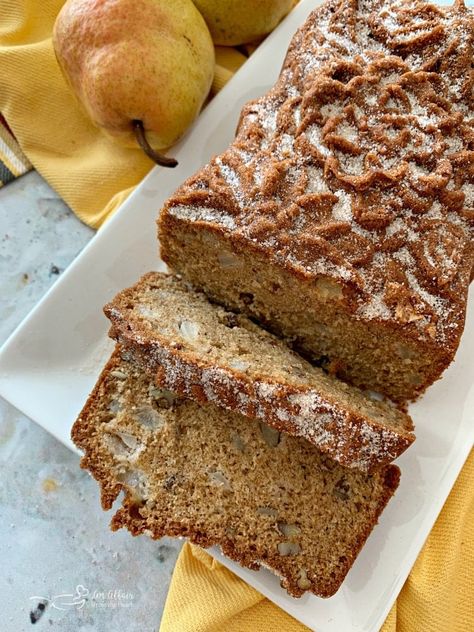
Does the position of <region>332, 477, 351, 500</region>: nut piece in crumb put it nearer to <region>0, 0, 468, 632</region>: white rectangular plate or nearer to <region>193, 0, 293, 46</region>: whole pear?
<region>0, 0, 468, 632</region>: white rectangular plate

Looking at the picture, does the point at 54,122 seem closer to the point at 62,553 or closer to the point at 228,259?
the point at 228,259

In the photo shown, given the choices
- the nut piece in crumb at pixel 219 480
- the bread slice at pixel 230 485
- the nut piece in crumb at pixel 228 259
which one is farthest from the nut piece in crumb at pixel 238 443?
the nut piece in crumb at pixel 228 259

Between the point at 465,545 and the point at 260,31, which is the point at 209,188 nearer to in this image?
the point at 260,31

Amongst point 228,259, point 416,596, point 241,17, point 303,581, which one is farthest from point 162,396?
point 241,17

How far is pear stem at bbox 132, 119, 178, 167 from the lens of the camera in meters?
2.96

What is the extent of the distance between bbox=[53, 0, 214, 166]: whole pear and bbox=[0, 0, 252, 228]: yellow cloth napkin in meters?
0.27

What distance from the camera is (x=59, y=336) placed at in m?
3.03

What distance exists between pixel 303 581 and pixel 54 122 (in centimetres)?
240

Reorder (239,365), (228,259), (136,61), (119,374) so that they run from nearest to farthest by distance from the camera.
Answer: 1. (239,365)
2. (228,259)
3. (119,374)
4. (136,61)

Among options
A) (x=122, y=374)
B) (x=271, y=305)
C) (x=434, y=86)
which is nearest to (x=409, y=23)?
(x=434, y=86)

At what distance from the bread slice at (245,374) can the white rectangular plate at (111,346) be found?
0.26 m

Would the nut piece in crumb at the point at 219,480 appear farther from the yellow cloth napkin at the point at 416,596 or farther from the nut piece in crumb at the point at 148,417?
the yellow cloth napkin at the point at 416,596

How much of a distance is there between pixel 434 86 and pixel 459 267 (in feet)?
2.20

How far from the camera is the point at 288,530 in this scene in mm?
2566
